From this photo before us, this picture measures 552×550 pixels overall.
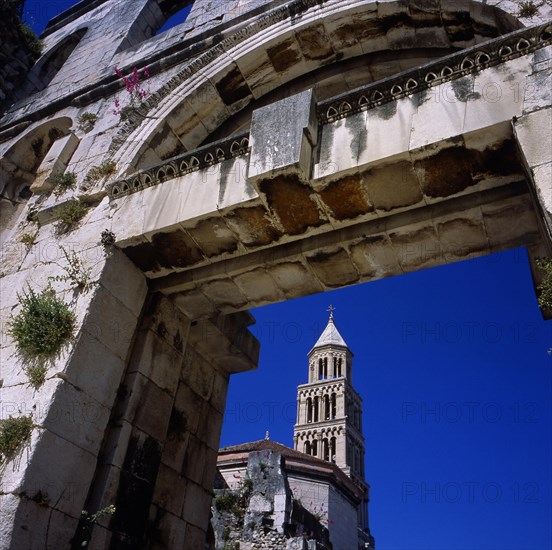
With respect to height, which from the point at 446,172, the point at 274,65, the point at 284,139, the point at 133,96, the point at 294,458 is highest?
the point at 294,458

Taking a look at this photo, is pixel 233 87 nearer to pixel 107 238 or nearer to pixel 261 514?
pixel 107 238

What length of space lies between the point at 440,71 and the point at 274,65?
104 inches

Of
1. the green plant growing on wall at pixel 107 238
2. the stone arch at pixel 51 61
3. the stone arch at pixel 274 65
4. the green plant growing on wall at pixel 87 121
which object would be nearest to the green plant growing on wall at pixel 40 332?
the green plant growing on wall at pixel 107 238

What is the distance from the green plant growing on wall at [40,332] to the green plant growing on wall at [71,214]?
3.21 ft

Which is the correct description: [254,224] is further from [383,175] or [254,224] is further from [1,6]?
[1,6]

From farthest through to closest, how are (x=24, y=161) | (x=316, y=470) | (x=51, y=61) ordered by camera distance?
(x=316, y=470) < (x=51, y=61) < (x=24, y=161)

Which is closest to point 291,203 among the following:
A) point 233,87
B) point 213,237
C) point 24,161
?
point 213,237

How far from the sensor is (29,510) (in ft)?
11.3

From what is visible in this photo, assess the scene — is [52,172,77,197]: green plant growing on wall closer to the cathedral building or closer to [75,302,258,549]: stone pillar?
[75,302,258,549]: stone pillar

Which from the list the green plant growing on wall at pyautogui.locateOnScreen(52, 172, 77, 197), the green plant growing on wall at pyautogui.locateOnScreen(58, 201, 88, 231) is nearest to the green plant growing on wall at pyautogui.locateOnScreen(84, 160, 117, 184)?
the green plant growing on wall at pyautogui.locateOnScreen(52, 172, 77, 197)

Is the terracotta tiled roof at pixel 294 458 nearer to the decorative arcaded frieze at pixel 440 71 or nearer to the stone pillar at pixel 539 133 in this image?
the decorative arcaded frieze at pixel 440 71

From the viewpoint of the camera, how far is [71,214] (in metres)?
5.22

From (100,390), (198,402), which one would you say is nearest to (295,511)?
(198,402)

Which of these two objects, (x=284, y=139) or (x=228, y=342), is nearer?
(x=284, y=139)
